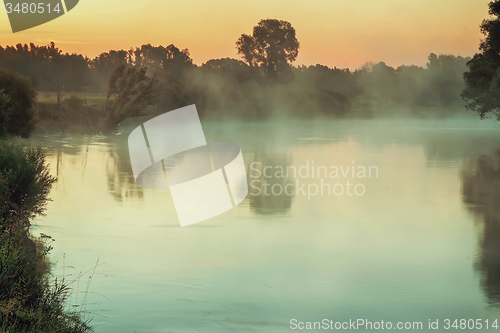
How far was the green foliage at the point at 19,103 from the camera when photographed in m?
24.1

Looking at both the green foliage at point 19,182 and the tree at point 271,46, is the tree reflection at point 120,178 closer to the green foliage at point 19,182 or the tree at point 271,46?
the green foliage at point 19,182

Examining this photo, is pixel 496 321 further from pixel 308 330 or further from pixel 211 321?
pixel 211 321

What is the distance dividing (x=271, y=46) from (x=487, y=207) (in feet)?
269

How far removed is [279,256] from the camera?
394 inches

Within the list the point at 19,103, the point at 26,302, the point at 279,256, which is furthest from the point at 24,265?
the point at 19,103

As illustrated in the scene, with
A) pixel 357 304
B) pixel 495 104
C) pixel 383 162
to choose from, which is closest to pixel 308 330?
pixel 357 304

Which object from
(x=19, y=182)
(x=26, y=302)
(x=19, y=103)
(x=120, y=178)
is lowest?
(x=120, y=178)

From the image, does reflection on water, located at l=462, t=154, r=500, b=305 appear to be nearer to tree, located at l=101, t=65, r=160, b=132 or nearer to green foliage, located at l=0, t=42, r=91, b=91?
tree, located at l=101, t=65, r=160, b=132

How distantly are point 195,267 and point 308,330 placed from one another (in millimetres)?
3050

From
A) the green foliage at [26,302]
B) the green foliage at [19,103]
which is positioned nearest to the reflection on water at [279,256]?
the green foliage at [26,302]

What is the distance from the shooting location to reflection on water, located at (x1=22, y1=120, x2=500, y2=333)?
7.27 meters

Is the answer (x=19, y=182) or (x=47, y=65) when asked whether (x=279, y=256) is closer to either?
(x=19, y=182)

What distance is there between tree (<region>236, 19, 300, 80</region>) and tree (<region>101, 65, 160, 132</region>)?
37.9 metres

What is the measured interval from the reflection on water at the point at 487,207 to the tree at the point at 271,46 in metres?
67.6
